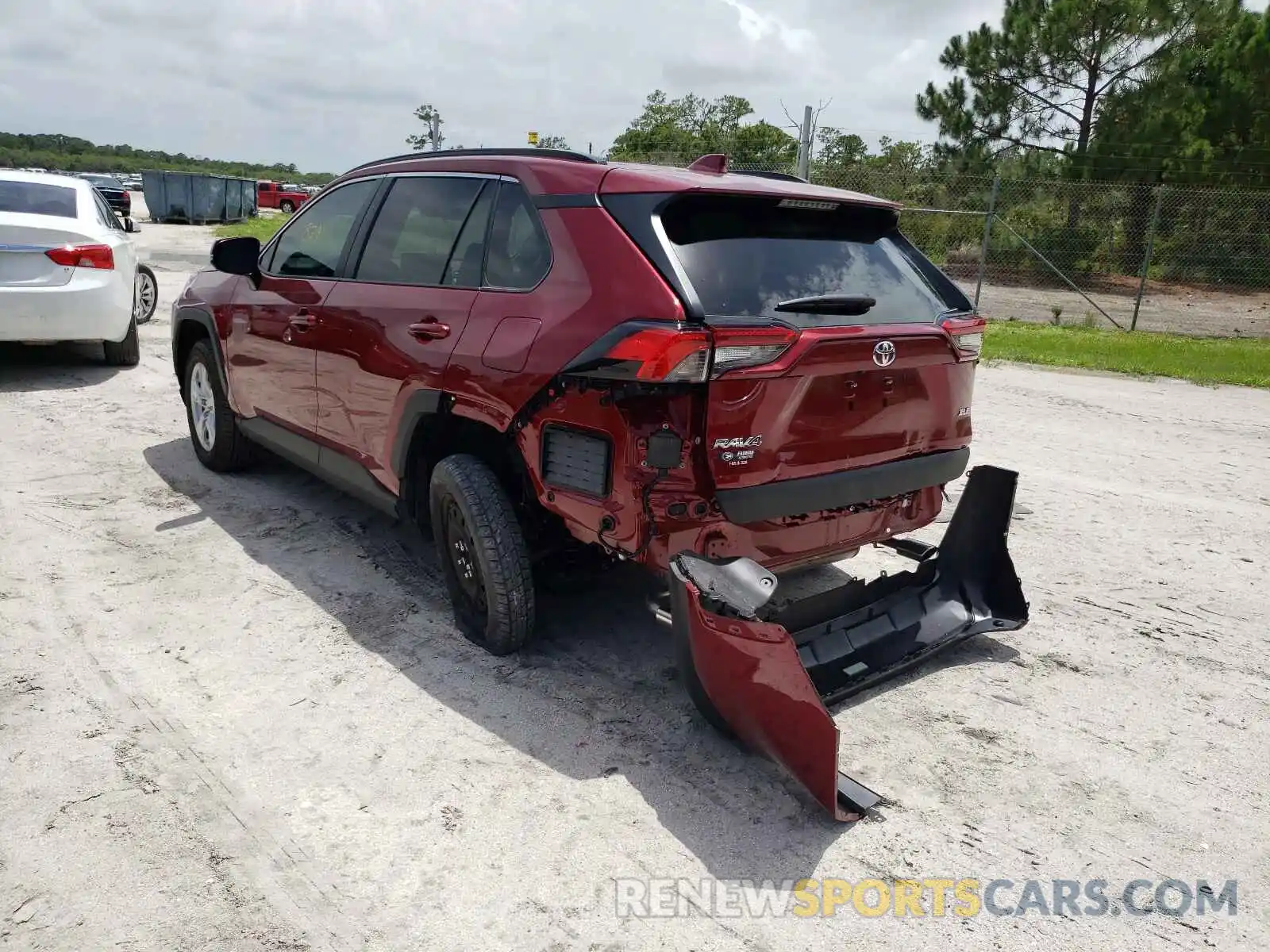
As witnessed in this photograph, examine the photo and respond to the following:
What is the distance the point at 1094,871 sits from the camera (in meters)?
2.67

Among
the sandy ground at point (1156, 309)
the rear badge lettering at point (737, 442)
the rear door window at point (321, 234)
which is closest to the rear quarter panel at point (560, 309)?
the rear badge lettering at point (737, 442)

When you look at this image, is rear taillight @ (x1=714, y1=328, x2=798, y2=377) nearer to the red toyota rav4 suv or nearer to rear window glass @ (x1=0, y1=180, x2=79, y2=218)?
the red toyota rav4 suv

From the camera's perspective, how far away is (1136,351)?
12703mm

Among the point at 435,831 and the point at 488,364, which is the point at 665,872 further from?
the point at 488,364

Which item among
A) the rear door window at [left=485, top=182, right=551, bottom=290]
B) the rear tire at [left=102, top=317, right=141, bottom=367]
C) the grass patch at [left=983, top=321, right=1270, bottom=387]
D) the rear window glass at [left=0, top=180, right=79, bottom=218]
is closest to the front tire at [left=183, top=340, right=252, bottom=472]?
the rear door window at [left=485, top=182, right=551, bottom=290]

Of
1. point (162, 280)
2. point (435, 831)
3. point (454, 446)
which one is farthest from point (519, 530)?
point (162, 280)

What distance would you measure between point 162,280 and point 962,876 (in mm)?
16589

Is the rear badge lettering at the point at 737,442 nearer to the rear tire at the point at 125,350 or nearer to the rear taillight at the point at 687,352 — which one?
the rear taillight at the point at 687,352

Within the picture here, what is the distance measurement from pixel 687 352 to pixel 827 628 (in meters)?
1.27

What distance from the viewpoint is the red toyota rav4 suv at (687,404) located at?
2947mm

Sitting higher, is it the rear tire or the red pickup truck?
the red pickup truck

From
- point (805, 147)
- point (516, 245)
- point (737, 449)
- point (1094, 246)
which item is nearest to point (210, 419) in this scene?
point (516, 245)

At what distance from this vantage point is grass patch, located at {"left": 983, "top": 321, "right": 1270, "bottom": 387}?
11.0 m

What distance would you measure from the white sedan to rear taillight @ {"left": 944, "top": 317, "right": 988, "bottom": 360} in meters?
7.19
